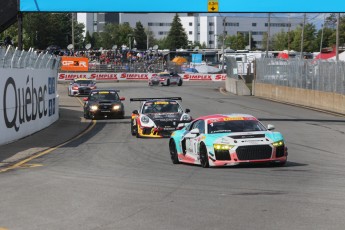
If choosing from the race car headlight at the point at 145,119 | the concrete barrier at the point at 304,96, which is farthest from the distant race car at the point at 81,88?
the race car headlight at the point at 145,119

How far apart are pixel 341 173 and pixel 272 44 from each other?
160700 millimetres

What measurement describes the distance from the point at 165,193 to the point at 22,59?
1625cm

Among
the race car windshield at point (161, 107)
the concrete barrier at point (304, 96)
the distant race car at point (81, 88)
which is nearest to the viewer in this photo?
the race car windshield at point (161, 107)

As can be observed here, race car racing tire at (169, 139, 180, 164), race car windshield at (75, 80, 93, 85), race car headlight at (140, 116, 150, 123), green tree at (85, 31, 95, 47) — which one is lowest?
race car racing tire at (169, 139, 180, 164)

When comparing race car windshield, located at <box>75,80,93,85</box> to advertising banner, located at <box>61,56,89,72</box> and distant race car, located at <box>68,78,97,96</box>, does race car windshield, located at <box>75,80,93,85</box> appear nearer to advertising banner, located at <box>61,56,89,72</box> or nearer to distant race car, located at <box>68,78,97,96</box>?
distant race car, located at <box>68,78,97,96</box>

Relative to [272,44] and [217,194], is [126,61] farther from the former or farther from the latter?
[217,194]

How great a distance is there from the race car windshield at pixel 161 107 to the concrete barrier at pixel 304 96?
1406 centimetres

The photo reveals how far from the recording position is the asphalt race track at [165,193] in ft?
29.5

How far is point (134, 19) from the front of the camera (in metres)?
200

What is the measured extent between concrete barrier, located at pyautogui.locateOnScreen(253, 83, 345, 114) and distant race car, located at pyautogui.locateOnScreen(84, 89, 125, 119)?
11.7 meters

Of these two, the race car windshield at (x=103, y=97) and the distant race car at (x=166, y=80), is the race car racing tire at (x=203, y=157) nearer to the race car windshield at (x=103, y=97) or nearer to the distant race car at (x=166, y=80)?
the race car windshield at (x=103, y=97)

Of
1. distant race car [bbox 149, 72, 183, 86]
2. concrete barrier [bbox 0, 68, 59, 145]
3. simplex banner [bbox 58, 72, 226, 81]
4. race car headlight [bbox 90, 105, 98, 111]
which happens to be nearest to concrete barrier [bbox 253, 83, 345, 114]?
race car headlight [bbox 90, 105, 98, 111]

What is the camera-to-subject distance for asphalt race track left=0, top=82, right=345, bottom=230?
8977 mm

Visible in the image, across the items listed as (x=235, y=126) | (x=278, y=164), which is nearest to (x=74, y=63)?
(x=235, y=126)
